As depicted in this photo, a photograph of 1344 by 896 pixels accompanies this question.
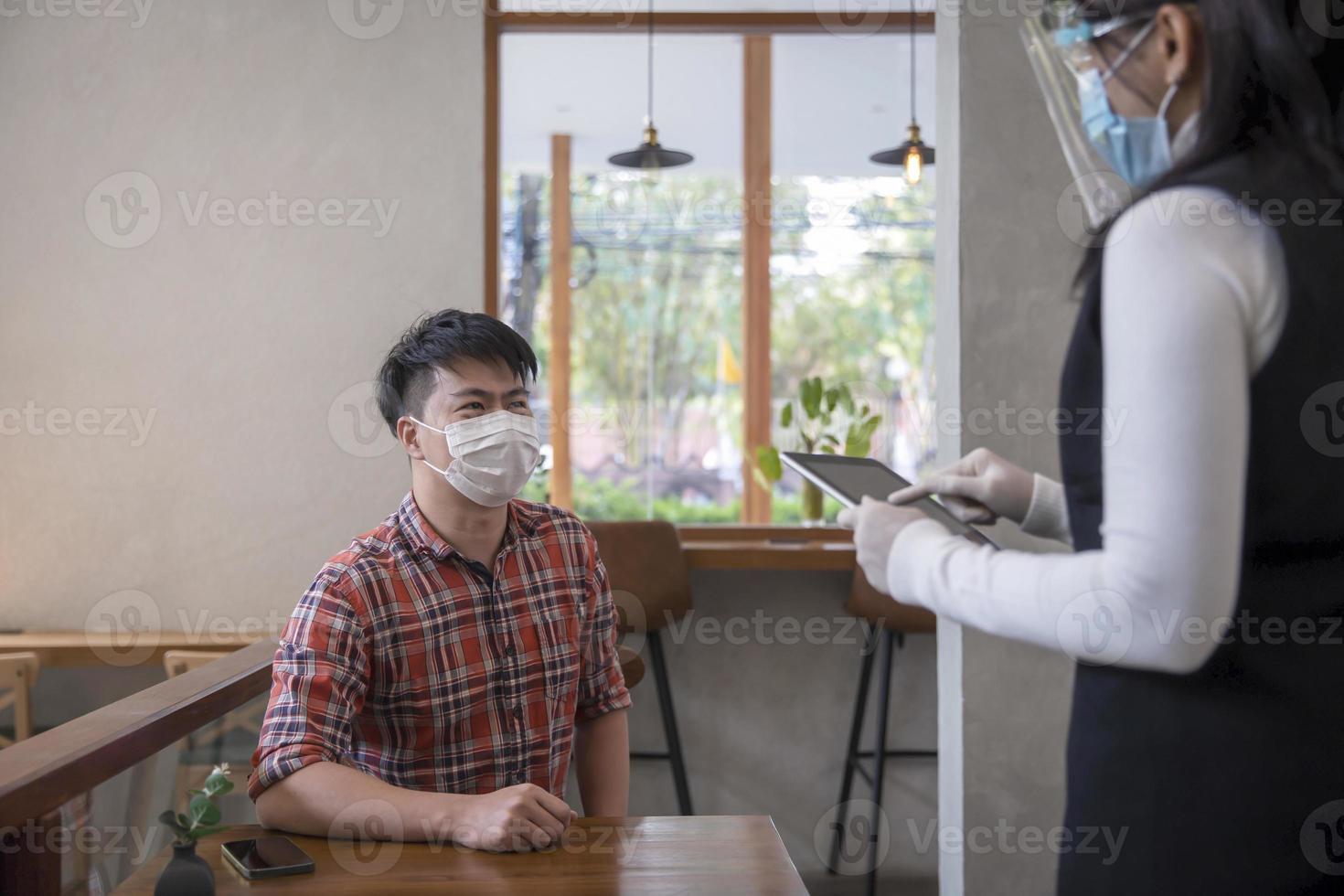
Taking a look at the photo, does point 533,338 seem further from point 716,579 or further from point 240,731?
point 240,731

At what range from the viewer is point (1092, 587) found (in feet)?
2.51

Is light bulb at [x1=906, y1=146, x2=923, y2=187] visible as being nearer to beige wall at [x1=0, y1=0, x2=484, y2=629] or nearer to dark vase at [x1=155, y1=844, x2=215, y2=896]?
beige wall at [x1=0, y1=0, x2=484, y2=629]

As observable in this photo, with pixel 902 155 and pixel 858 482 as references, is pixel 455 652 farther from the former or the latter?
pixel 902 155

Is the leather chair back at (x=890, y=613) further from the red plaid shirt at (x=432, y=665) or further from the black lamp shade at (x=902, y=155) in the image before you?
the black lamp shade at (x=902, y=155)

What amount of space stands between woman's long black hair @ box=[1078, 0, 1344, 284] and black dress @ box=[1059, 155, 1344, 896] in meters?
0.02

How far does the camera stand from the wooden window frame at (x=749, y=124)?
11.1 ft

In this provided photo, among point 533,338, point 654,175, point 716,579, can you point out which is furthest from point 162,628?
point 654,175

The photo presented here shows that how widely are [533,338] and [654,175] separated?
0.96 m

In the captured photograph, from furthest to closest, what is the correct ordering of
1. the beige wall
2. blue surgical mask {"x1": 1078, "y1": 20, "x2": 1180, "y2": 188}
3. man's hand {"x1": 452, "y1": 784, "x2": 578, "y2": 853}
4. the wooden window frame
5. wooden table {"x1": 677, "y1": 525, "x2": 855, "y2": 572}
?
the wooden window frame, the beige wall, wooden table {"x1": 677, "y1": 525, "x2": 855, "y2": 572}, man's hand {"x1": 452, "y1": 784, "x2": 578, "y2": 853}, blue surgical mask {"x1": 1078, "y1": 20, "x2": 1180, "y2": 188}

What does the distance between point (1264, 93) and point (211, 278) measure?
310cm

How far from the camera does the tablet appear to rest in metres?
1.04

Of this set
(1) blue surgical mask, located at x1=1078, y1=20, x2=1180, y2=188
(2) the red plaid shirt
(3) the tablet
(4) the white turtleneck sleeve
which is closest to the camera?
(4) the white turtleneck sleeve

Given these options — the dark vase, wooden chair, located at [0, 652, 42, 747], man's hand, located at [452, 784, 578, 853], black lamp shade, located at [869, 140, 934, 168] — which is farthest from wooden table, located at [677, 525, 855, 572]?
the dark vase

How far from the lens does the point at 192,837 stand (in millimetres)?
1164
